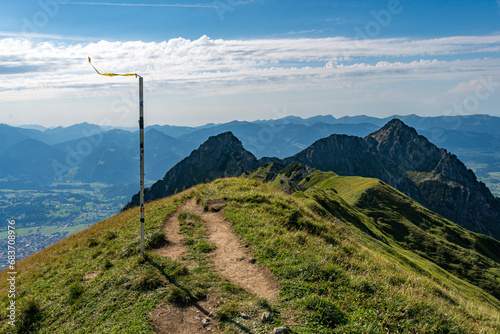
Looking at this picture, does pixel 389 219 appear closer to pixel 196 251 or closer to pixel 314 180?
pixel 314 180

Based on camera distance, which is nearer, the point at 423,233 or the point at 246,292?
the point at 246,292

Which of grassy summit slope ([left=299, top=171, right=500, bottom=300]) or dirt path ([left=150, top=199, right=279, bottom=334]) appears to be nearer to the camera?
dirt path ([left=150, top=199, right=279, bottom=334])

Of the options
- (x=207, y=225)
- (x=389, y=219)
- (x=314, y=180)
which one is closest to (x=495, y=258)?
(x=389, y=219)

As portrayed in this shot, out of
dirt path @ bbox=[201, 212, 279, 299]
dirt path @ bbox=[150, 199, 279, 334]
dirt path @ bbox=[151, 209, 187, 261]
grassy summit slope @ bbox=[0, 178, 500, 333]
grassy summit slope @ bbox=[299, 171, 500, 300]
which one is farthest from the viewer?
grassy summit slope @ bbox=[299, 171, 500, 300]

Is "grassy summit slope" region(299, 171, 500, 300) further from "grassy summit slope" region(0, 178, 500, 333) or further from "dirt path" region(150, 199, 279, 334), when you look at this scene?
"grassy summit slope" region(0, 178, 500, 333)

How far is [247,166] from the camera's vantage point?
186m

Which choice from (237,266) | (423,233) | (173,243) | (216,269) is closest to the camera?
(216,269)

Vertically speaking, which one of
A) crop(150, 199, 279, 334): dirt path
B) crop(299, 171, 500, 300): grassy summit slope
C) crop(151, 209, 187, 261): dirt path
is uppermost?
crop(150, 199, 279, 334): dirt path

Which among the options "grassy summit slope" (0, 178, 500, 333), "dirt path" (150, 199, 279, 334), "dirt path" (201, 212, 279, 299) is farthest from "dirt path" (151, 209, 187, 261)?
"dirt path" (201, 212, 279, 299)

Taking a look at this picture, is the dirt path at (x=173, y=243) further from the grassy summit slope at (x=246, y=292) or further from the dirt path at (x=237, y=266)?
the dirt path at (x=237, y=266)

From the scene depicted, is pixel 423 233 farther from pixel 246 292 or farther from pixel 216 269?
pixel 246 292

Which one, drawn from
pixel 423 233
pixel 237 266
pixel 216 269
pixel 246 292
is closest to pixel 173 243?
pixel 216 269

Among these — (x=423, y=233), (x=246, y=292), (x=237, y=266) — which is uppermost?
(x=246, y=292)

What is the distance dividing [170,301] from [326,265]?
6.14 metres
